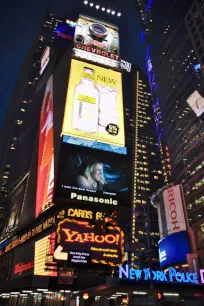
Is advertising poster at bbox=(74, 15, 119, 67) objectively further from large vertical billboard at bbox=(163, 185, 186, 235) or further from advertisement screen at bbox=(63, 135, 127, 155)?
large vertical billboard at bbox=(163, 185, 186, 235)

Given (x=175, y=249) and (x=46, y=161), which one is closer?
(x=46, y=161)

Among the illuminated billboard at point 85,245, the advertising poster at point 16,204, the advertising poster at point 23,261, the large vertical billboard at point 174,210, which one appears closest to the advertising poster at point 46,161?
the illuminated billboard at point 85,245

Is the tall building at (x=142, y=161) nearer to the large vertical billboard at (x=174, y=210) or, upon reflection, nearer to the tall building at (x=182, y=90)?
the tall building at (x=182, y=90)

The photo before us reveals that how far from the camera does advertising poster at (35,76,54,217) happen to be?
111ft

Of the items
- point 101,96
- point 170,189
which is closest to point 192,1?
point 170,189

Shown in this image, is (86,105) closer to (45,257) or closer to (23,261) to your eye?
(45,257)

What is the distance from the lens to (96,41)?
47625 mm

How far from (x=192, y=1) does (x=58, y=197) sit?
307ft

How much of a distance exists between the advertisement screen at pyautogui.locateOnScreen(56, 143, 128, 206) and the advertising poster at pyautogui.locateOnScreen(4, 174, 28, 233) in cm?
2406

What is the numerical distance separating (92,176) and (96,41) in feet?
87.2

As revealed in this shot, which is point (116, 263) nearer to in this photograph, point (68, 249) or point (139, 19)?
point (68, 249)

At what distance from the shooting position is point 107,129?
36.8 m

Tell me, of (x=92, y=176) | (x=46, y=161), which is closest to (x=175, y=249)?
(x=92, y=176)

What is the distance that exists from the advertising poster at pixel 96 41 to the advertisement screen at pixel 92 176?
17.9 meters
